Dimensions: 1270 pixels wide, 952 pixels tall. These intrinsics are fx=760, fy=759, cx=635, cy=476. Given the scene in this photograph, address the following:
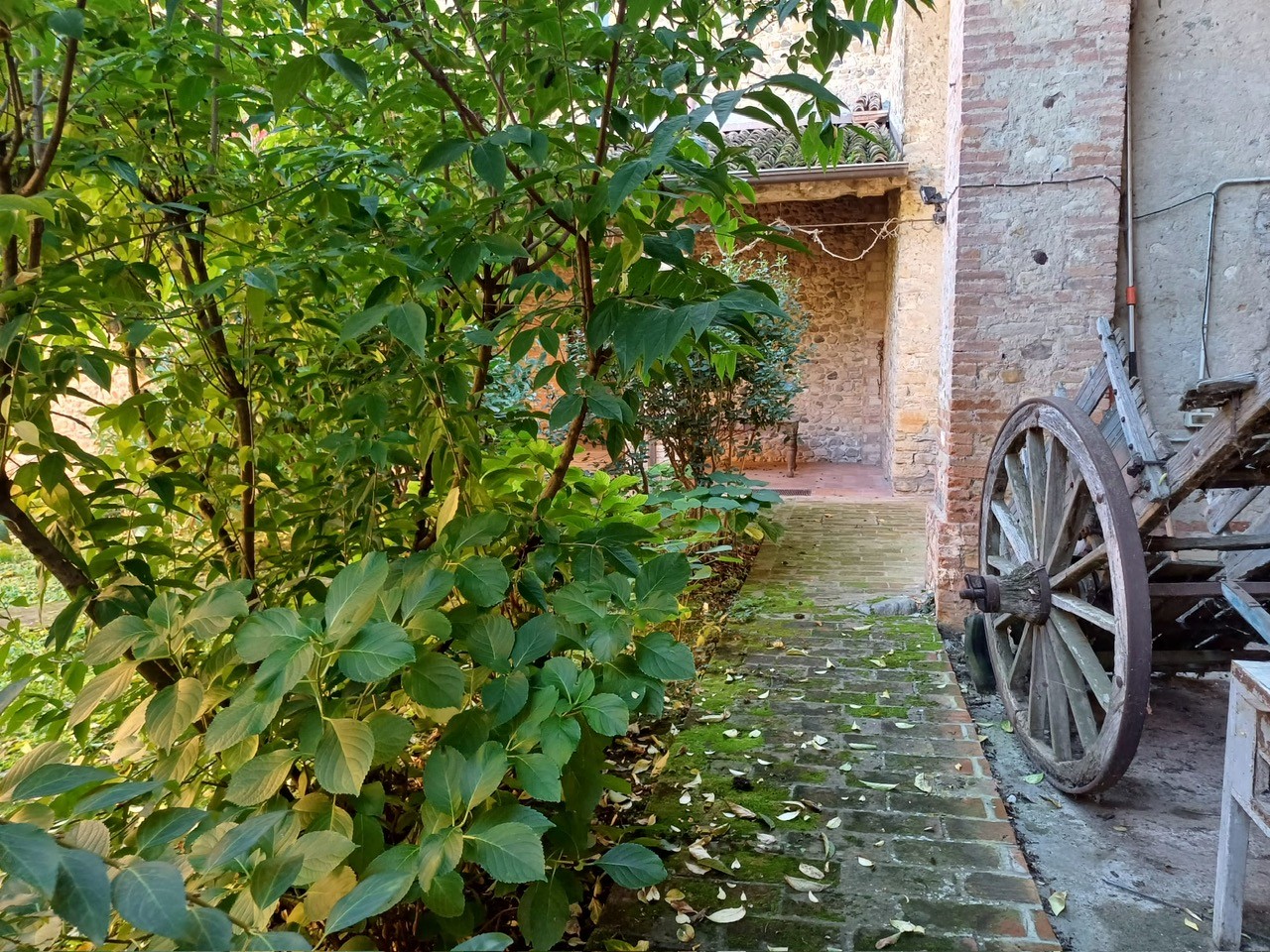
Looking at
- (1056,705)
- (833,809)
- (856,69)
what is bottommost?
(833,809)

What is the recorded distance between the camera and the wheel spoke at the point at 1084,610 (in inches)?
92.8

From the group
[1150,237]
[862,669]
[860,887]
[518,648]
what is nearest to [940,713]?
[862,669]

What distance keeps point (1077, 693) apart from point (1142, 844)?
0.48 m

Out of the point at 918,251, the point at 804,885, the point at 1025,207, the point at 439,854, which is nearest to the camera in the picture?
the point at 439,854

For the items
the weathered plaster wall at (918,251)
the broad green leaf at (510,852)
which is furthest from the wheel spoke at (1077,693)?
the weathered plaster wall at (918,251)

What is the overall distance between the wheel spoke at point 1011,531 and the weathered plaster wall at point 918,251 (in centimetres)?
498

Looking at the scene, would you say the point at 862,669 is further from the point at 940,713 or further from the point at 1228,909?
the point at 1228,909

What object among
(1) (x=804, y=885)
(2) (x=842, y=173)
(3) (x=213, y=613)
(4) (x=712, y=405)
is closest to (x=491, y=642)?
(3) (x=213, y=613)

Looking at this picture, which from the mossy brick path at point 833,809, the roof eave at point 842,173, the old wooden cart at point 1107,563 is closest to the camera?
the mossy brick path at point 833,809

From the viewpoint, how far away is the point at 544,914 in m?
1.28

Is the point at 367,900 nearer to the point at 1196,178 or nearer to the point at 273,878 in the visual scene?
the point at 273,878

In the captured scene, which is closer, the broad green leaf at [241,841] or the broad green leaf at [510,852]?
the broad green leaf at [241,841]

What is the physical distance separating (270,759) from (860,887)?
1546 mm

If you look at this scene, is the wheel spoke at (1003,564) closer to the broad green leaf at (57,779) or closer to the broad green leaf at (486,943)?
the broad green leaf at (486,943)
